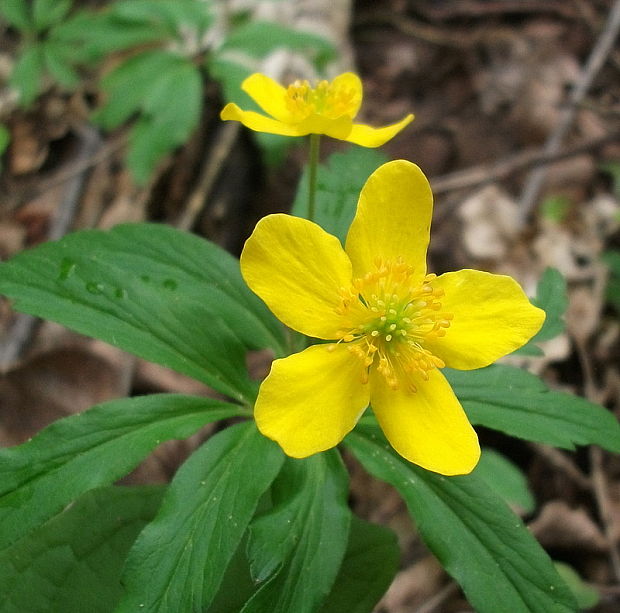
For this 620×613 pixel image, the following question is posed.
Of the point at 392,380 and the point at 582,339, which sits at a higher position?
the point at 392,380

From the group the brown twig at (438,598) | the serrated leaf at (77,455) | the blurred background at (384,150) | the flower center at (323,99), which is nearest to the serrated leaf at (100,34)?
the blurred background at (384,150)

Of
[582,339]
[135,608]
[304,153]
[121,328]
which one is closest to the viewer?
[135,608]

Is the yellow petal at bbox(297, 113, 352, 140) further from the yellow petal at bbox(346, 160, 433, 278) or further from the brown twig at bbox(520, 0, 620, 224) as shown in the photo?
the brown twig at bbox(520, 0, 620, 224)

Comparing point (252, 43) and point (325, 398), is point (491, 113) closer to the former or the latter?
point (252, 43)

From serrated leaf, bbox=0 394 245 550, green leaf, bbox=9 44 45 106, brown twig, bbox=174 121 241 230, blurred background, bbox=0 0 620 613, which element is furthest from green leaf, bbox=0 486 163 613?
green leaf, bbox=9 44 45 106

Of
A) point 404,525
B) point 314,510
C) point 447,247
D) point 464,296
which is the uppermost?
point 464,296

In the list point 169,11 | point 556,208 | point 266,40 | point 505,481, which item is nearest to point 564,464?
point 505,481

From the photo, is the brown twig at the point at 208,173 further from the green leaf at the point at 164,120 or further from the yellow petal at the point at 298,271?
the yellow petal at the point at 298,271

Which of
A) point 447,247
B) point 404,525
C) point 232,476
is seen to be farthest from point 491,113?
point 232,476
